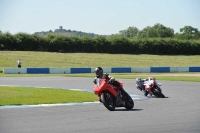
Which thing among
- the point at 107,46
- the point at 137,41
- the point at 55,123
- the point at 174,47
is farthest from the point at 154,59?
the point at 55,123

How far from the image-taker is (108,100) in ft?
41.1

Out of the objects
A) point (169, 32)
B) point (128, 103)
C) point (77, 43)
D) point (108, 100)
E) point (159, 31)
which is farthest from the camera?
point (77, 43)

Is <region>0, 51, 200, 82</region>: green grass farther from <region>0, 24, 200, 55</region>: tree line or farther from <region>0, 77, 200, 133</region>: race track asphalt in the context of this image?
<region>0, 77, 200, 133</region>: race track asphalt

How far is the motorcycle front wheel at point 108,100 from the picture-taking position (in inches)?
484

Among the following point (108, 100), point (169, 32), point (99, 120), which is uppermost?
point (169, 32)

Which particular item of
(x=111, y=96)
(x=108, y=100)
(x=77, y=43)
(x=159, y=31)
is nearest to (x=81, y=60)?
(x=77, y=43)

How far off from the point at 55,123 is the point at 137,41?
143 feet

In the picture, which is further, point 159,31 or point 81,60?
point 81,60

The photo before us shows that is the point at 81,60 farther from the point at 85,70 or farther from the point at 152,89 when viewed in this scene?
the point at 152,89

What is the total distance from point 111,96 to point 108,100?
7.4 inches

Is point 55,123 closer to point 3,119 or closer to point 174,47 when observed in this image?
point 3,119

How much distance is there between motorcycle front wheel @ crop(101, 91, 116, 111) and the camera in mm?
12281

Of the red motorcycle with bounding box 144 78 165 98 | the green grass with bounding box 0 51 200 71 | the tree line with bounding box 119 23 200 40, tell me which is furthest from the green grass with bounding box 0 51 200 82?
the red motorcycle with bounding box 144 78 165 98

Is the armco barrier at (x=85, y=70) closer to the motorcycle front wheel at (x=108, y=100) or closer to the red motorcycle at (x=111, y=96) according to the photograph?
the red motorcycle at (x=111, y=96)
